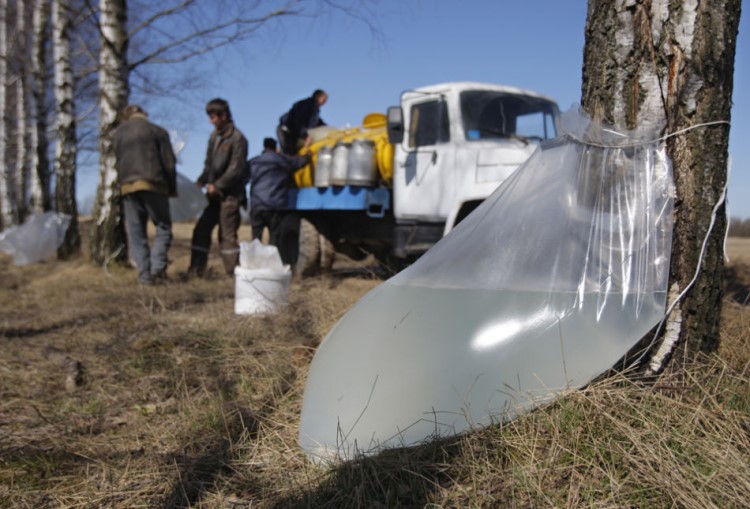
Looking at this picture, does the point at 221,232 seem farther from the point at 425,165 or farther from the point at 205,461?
the point at 205,461

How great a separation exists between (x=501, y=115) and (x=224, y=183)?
3.06 m

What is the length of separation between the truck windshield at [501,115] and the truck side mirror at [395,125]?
0.66m

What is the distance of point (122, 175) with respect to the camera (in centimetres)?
682

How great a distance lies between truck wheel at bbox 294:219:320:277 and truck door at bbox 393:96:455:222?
4.89 feet

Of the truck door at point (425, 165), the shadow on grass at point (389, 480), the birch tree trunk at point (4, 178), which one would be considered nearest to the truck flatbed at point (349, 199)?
the truck door at point (425, 165)

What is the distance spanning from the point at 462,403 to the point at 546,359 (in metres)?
0.31

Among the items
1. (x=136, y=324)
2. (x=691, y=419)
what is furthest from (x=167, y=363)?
(x=691, y=419)

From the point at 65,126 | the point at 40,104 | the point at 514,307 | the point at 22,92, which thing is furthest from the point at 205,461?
the point at 22,92

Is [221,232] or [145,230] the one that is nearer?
[145,230]

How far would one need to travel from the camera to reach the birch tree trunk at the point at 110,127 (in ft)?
26.1

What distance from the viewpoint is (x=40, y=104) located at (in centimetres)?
1293

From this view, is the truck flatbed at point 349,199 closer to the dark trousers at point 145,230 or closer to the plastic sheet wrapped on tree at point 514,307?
the dark trousers at point 145,230

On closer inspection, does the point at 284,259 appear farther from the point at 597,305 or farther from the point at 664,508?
the point at 664,508

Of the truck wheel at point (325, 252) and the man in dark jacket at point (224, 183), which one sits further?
the truck wheel at point (325, 252)
